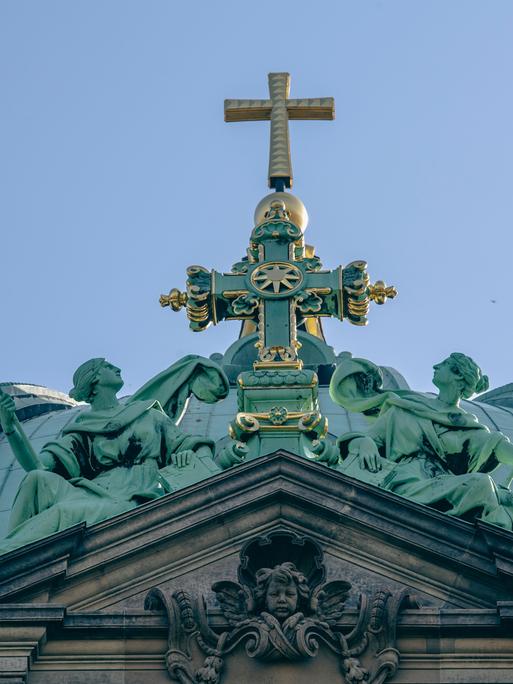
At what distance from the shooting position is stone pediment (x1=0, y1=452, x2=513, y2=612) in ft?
69.2

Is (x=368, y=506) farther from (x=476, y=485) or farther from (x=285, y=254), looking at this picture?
(x=285, y=254)

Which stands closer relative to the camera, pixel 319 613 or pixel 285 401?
pixel 319 613

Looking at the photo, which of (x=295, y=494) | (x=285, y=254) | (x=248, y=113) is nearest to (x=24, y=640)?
(x=295, y=494)

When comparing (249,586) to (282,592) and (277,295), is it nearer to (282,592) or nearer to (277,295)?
(282,592)

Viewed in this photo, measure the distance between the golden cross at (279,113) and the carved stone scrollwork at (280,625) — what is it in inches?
300

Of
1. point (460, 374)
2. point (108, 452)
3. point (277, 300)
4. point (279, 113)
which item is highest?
point (279, 113)

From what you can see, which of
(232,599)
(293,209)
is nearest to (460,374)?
(232,599)

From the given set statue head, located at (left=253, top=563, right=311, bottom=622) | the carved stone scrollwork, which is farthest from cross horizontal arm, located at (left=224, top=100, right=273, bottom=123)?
statue head, located at (left=253, top=563, right=311, bottom=622)

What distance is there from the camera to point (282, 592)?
68.4 feet

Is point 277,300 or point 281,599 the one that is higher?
point 277,300

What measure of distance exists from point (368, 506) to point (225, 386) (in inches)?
133

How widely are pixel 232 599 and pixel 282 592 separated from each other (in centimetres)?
49

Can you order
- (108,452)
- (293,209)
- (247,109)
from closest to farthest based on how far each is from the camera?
(108,452)
(247,109)
(293,209)

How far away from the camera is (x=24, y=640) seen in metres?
20.5
